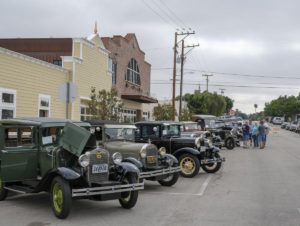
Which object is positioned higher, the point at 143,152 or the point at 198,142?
the point at 198,142

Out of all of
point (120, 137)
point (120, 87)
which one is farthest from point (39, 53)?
point (120, 137)

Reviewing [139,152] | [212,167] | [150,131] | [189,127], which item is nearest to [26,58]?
[150,131]

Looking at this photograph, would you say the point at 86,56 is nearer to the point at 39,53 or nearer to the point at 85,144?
the point at 39,53

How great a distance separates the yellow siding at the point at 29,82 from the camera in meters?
20.3

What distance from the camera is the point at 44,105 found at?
77.6 feet

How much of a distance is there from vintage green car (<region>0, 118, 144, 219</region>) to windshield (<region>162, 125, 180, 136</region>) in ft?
19.5

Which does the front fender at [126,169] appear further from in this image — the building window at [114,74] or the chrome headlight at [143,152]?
the building window at [114,74]

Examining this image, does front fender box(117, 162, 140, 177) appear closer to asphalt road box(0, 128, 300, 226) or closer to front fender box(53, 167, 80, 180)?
asphalt road box(0, 128, 300, 226)

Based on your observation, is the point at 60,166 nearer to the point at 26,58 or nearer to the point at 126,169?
the point at 126,169

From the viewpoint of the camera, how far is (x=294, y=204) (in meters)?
10.8

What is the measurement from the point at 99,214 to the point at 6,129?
3.07 meters

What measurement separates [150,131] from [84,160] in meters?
7.29

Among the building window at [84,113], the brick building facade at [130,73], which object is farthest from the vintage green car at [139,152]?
the brick building facade at [130,73]

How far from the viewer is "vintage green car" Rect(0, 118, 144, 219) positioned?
9.26 metres
